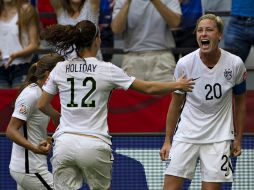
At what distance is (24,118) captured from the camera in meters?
8.19

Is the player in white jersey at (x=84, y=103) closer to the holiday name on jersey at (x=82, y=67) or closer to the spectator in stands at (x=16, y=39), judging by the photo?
the holiday name on jersey at (x=82, y=67)

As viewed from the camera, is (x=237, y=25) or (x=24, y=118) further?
(x=237, y=25)

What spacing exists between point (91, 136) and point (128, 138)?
8.45 feet

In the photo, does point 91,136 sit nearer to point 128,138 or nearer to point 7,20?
point 128,138

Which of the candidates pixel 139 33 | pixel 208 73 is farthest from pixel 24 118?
pixel 139 33

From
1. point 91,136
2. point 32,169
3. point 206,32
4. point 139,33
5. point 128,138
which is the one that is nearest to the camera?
point 91,136

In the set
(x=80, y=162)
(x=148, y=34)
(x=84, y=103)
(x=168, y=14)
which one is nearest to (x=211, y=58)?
(x=84, y=103)

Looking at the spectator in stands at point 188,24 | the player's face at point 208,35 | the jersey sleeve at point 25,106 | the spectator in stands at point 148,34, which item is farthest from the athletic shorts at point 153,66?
the player's face at point 208,35

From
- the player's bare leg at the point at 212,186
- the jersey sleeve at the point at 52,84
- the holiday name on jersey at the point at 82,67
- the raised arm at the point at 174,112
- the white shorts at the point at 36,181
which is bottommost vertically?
the white shorts at the point at 36,181

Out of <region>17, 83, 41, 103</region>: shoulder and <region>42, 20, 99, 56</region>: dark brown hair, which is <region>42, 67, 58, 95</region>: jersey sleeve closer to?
<region>42, 20, 99, 56</region>: dark brown hair

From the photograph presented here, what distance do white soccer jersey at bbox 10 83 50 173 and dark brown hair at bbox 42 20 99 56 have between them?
104 cm

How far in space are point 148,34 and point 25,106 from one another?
8.77 feet

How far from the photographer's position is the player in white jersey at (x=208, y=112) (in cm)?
787

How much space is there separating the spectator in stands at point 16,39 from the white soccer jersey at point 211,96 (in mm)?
3080
